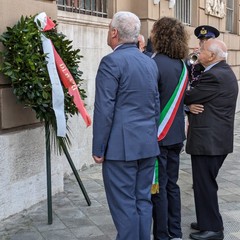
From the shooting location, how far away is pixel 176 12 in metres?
10.1

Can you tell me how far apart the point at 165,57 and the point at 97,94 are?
87 cm

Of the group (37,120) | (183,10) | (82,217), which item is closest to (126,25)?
(37,120)

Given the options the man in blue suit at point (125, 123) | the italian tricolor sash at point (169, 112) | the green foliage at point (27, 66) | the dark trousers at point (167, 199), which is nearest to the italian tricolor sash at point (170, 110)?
the italian tricolor sash at point (169, 112)

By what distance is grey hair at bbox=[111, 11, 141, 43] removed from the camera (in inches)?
132

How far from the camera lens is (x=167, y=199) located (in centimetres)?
412

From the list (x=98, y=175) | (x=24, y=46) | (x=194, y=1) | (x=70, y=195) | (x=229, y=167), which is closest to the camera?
(x=24, y=46)

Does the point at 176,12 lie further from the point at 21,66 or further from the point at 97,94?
the point at 97,94

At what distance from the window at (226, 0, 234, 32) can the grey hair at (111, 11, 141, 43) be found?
36.4 ft

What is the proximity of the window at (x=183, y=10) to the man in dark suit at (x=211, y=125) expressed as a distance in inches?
237

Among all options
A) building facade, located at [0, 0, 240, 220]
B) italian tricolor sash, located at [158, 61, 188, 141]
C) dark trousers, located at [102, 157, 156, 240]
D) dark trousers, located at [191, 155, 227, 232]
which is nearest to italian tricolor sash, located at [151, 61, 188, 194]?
italian tricolor sash, located at [158, 61, 188, 141]

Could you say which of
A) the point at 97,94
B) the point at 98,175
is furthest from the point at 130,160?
the point at 98,175

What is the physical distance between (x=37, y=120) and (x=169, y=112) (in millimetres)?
1642

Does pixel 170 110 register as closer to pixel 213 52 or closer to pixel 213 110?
pixel 213 110

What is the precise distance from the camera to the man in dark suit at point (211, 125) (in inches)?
161
